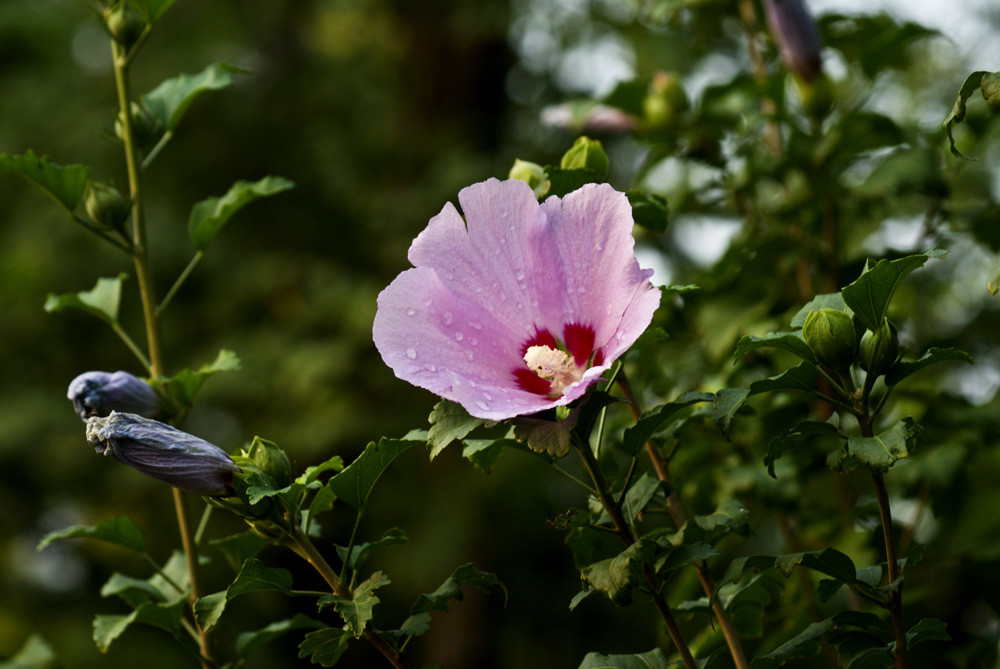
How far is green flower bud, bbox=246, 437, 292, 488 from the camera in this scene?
2.06 feet

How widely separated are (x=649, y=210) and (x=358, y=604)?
35 cm

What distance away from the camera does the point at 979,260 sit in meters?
2.61

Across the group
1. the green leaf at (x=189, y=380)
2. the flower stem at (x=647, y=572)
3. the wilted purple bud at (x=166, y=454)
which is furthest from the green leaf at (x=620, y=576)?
the green leaf at (x=189, y=380)

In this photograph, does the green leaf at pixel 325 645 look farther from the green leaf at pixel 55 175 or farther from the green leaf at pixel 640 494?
the green leaf at pixel 55 175

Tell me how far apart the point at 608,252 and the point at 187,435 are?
0.99 feet

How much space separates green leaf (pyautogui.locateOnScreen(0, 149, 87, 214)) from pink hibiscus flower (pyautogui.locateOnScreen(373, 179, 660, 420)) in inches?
14.9

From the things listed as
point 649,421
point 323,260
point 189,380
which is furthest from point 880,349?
point 323,260

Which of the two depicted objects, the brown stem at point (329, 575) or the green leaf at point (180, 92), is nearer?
the brown stem at point (329, 575)

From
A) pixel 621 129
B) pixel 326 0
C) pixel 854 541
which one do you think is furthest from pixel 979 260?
pixel 326 0

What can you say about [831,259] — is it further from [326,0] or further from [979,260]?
[326,0]

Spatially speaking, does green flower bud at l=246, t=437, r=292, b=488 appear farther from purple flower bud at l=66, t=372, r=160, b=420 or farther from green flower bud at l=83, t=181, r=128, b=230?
green flower bud at l=83, t=181, r=128, b=230

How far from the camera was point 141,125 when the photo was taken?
882 mm

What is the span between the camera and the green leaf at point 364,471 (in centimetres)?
61

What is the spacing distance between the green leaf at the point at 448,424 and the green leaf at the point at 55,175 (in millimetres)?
432
